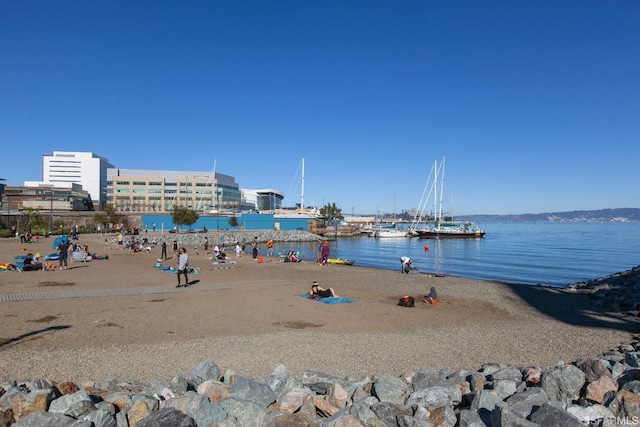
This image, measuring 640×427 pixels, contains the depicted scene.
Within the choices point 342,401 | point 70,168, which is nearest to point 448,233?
point 342,401

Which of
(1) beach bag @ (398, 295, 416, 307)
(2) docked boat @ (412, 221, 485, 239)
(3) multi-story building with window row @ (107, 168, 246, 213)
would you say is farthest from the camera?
(3) multi-story building with window row @ (107, 168, 246, 213)

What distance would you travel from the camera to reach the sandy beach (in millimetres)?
8992

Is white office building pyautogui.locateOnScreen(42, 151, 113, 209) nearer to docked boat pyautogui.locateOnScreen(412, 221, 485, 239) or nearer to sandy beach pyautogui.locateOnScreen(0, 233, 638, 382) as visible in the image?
docked boat pyautogui.locateOnScreen(412, 221, 485, 239)

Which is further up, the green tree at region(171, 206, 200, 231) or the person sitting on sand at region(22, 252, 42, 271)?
the green tree at region(171, 206, 200, 231)

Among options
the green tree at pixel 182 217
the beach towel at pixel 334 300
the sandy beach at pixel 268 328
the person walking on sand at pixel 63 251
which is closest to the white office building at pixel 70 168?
the green tree at pixel 182 217

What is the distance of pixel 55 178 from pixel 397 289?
7157 inches

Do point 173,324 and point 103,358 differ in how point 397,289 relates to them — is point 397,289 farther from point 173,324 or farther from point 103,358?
point 103,358

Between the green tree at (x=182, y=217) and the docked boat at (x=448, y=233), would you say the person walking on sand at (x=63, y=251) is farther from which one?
the docked boat at (x=448, y=233)

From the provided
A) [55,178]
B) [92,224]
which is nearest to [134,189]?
[92,224]

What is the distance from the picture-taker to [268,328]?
12352 mm

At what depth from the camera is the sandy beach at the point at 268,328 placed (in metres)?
8.99

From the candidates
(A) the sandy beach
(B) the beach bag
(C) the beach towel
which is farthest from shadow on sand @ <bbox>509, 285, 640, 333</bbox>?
(C) the beach towel

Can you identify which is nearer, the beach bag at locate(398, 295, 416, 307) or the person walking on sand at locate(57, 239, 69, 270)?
the beach bag at locate(398, 295, 416, 307)

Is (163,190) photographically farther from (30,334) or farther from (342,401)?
(342,401)
